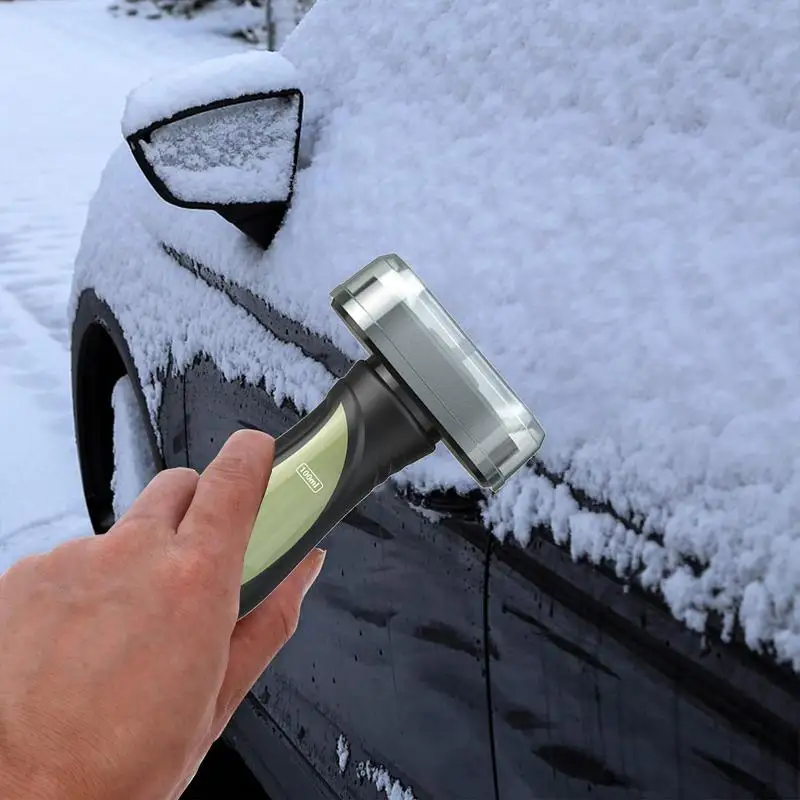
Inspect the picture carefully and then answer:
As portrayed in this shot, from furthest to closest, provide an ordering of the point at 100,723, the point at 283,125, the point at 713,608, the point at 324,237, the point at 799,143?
the point at 283,125 < the point at 324,237 < the point at 799,143 < the point at 713,608 < the point at 100,723

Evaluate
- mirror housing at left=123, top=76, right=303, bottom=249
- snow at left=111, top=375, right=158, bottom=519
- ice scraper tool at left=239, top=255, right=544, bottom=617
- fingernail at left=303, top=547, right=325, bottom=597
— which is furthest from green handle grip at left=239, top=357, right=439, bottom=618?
snow at left=111, top=375, right=158, bottom=519

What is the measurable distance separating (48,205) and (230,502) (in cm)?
610

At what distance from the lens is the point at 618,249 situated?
0.97 m

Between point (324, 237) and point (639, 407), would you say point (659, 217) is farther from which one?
point (324, 237)

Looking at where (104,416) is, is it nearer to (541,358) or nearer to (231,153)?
(231,153)

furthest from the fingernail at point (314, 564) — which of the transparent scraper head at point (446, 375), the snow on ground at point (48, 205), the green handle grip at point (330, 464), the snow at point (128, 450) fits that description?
the snow on ground at point (48, 205)

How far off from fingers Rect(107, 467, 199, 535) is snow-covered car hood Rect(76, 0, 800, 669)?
1.09 feet

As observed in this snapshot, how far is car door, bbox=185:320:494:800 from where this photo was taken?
1.07 meters

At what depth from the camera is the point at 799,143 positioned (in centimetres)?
92

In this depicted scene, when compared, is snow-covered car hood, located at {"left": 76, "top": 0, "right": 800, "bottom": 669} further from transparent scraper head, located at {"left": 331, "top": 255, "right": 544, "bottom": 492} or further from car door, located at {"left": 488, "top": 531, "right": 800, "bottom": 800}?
transparent scraper head, located at {"left": 331, "top": 255, "right": 544, "bottom": 492}

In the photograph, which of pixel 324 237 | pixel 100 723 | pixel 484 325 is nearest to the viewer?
pixel 100 723

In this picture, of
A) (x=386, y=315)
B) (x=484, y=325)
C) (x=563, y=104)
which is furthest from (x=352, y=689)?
(x=563, y=104)

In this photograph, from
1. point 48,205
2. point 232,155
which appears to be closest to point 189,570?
point 232,155

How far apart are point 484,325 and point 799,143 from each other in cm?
35
